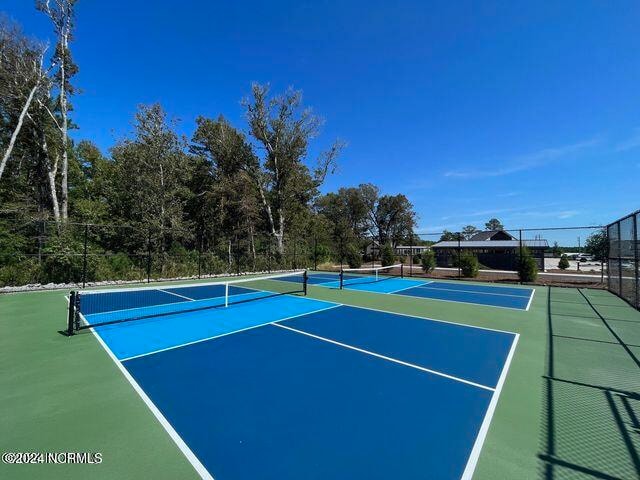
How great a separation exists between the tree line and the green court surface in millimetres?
9733

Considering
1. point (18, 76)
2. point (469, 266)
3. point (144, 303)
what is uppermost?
point (18, 76)

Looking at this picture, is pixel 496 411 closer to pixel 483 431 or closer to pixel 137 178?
pixel 483 431

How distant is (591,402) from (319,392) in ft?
10.9

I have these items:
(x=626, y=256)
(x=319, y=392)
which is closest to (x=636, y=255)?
(x=626, y=256)

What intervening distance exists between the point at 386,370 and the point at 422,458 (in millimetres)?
1876

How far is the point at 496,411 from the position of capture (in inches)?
134

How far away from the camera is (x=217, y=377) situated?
4.24m

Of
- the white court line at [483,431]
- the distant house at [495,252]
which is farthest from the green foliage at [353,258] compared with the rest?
the white court line at [483,431]

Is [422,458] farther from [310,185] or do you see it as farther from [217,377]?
[310,185]

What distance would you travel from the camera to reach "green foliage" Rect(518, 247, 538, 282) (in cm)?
1545

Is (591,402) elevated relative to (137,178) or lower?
lower

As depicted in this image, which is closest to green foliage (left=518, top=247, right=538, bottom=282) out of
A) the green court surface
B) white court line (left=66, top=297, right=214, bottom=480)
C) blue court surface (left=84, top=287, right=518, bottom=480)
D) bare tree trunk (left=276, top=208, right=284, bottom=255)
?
the green court surface

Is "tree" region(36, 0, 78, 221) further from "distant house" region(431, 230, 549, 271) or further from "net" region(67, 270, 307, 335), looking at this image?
"distant house" region(431, 230, 549, 271)

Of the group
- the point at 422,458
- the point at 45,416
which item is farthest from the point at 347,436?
the point at 45,416
